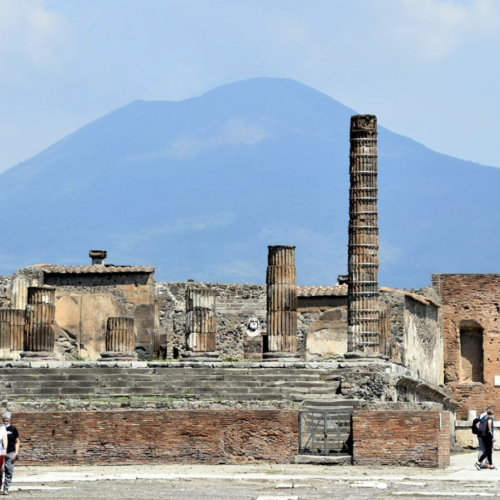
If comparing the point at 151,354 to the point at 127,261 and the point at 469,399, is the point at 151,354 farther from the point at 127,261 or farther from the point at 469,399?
the point at 127,261

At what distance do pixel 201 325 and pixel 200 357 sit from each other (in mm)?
1366

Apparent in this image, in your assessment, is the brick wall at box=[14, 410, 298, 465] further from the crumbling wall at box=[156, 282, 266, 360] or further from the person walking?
the crumbling wall at box=[156, 282, 266, 360]

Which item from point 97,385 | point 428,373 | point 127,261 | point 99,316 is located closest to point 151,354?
point 99,316

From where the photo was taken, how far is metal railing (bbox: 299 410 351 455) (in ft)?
81.5

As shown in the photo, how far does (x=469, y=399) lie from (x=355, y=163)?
15.5 meters

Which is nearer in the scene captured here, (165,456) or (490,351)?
(165,456)

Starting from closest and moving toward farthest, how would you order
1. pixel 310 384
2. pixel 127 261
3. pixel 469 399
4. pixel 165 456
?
pixel 165 456
pixel 310 384
pixel 469 399
pixel 127 261

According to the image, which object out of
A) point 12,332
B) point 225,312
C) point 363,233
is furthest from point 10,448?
point 225,312

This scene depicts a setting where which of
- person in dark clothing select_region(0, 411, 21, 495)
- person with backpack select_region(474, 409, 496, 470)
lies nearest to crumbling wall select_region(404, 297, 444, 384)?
person with backpack select_region(474, 409, 496, 470)

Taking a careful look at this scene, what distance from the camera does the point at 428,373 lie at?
143 feet

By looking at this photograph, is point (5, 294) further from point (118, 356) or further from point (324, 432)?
point (324, 432)

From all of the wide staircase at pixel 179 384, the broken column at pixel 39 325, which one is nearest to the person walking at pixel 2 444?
the wide staircase at pixel 179 384

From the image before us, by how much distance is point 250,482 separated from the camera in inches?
836

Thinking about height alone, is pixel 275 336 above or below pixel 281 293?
below
